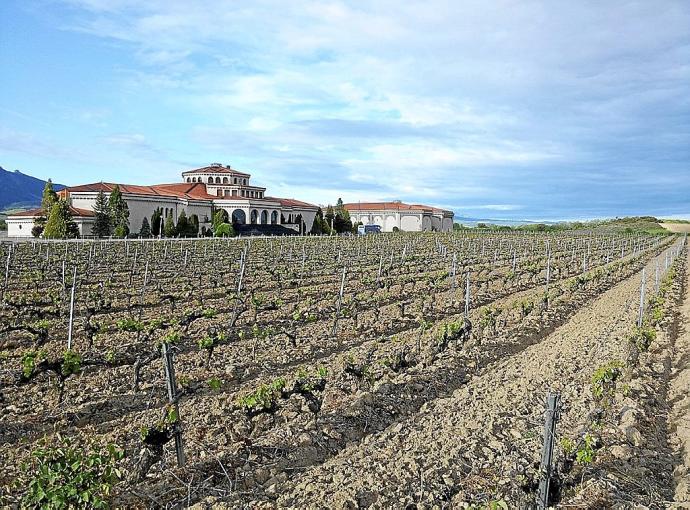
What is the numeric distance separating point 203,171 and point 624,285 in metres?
60.0

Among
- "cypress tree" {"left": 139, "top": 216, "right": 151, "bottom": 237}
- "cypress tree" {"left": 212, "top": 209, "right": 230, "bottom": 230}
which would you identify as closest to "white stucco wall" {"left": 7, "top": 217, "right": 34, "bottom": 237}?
"cypress tree" {"left": 139, "top": 216, "right": 151, "bottom": 237}

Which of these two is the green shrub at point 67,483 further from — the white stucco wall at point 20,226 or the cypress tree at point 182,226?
the white stucco wall at point 20,226

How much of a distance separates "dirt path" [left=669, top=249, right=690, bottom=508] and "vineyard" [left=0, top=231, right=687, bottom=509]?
0.36ft

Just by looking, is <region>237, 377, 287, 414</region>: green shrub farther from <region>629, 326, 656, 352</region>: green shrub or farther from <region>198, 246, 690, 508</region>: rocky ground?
<region>629, 326, 656, 352</region>: green shrub

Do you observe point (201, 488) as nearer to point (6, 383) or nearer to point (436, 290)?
point (6, 383)

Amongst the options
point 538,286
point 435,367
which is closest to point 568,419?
point 435,367

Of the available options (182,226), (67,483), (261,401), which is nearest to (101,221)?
(182,226)

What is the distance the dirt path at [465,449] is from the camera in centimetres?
513

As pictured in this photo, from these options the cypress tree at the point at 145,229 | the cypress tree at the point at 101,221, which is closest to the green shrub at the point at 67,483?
the cypress tree at the point at 101,221

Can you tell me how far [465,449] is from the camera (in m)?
6.05

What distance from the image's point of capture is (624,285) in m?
20.6

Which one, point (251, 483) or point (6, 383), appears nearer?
point (251, 483)

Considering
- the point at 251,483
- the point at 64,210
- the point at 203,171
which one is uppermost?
the point at 203,171

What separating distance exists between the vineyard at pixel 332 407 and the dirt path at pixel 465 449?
0.08ft
